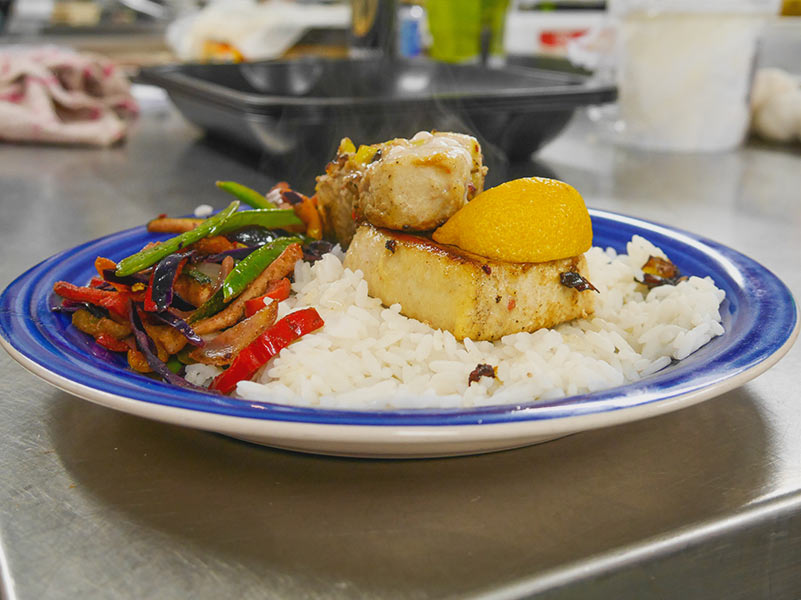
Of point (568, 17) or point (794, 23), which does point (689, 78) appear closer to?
point (794, 23)

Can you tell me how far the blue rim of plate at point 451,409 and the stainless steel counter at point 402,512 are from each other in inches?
4.8

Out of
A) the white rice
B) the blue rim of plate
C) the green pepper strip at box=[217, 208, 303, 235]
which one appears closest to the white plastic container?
the blue rim of plate

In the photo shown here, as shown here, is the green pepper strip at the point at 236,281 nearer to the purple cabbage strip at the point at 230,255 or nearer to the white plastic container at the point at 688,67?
the purple cabbage strip at the point at 230,255

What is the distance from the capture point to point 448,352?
1.16 m

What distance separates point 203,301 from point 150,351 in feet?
0.46

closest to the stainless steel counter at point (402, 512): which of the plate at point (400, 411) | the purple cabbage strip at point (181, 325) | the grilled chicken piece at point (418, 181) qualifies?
the plate at point (400, 411)

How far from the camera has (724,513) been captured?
92cm

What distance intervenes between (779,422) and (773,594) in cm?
28

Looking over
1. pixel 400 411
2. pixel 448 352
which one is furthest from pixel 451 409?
pixel 448 352

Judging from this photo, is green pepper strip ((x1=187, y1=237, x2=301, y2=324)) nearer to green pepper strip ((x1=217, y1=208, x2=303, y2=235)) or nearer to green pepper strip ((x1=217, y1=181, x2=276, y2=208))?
green pepper strip ((x1=217, y1=208, x2=303, y2=235))

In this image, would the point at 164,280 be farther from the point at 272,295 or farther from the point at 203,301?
the point at 272,295

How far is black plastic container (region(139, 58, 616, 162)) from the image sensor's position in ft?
7.58

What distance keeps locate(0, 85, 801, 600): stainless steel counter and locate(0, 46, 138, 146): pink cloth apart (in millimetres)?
2364

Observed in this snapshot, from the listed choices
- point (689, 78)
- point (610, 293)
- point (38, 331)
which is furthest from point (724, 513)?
point (689, 78)
